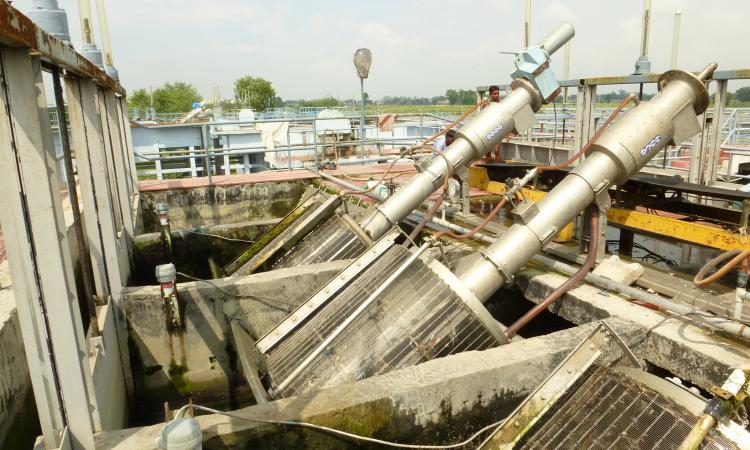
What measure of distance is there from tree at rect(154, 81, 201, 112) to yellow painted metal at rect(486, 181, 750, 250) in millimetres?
78638

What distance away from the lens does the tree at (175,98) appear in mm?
79312

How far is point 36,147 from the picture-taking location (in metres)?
2.49

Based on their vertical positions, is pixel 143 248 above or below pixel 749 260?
below

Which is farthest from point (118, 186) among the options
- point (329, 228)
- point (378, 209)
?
point (378, 209)

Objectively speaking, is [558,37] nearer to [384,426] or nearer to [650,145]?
[650,145]

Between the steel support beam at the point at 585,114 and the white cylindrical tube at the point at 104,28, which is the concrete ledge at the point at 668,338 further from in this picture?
the white cylindrical tube at the point at 104,28

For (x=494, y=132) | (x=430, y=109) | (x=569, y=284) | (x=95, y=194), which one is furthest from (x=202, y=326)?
(x=430, y=109)

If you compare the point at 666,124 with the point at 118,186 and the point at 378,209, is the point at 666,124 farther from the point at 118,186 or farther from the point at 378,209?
the point at 118,186

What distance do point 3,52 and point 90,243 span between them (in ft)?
8.26

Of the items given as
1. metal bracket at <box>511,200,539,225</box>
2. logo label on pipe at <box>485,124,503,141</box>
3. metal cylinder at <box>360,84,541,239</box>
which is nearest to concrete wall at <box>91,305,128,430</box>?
metal cylinder at <box>360,84,541,239</box>

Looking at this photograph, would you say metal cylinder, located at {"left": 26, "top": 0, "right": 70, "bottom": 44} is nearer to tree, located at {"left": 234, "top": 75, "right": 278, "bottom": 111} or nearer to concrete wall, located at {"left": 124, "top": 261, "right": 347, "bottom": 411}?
concrete wall, located at {"left": 124, "top": 261, "right": 347, "bottom": 411}

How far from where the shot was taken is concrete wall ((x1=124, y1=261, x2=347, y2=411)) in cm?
516

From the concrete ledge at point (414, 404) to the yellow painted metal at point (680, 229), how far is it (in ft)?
4.35

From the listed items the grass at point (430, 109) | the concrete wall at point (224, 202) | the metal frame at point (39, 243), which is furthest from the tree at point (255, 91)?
the metal frame at point (39, 243)
